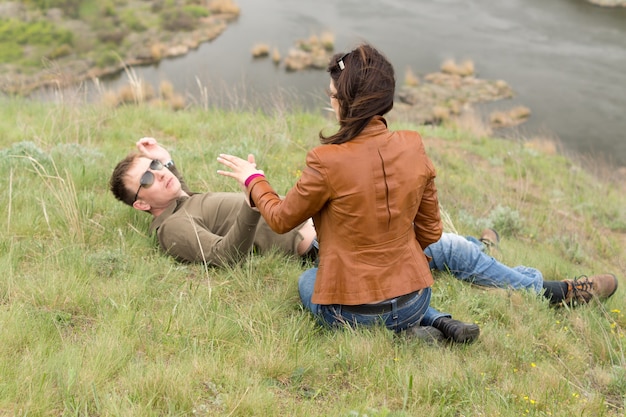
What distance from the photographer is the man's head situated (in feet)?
13.1

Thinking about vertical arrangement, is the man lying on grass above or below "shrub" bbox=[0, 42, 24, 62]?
above

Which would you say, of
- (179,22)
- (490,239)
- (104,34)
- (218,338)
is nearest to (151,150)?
(218,338)

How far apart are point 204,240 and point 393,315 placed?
128 centimetres

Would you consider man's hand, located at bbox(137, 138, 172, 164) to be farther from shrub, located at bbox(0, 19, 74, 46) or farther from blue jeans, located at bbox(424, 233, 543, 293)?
shrub, located at bbox(0, 19, 74, 46)

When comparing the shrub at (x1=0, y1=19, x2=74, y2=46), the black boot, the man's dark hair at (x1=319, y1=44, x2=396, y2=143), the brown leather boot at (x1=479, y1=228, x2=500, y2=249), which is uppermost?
the man's dark hair at (x1=319, y1=44, x2=396, y2=143)

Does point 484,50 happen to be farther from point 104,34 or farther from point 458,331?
point 458,331

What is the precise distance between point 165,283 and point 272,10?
2808cm

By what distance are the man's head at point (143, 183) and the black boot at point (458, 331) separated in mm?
1906

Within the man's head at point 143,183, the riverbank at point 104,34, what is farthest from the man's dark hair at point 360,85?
the riverbank at point 104,34

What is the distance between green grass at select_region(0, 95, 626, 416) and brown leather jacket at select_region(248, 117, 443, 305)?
0.28 m

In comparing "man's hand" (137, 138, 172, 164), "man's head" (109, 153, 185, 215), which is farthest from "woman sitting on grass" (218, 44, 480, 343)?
"man's hand" (137, 138, 172, 164)

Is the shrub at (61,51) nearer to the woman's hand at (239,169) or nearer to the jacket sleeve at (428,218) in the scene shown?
the woman's hand at (239,169)

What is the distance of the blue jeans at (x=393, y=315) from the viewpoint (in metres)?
3.15

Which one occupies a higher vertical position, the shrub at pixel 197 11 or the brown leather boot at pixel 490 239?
the brown leather boot at pixel 490 239
